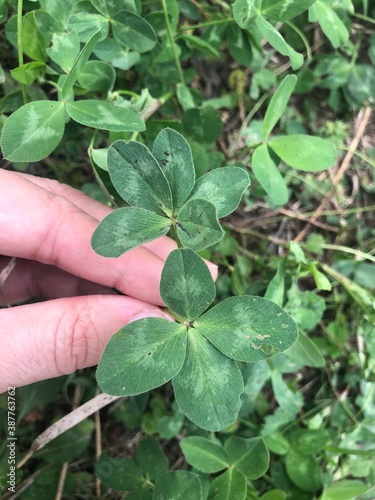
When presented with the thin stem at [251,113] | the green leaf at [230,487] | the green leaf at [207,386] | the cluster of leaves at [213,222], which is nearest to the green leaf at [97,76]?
the cluster of leaves at [213,222]

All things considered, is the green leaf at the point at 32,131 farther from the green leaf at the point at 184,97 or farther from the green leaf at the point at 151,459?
the green leaf at the point at 151,459

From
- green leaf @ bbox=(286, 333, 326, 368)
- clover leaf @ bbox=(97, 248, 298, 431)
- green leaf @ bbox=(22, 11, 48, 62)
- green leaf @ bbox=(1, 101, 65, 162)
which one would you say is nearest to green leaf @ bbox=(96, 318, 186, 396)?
clover leaf @ bbox=(97, 248, 298, 431)

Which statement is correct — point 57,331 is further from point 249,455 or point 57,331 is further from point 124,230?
point 249,455

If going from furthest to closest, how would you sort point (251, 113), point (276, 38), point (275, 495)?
point (251, 113)
point (275, 495)
point (276, 38)

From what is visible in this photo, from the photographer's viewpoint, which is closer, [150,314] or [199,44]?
[150,314]

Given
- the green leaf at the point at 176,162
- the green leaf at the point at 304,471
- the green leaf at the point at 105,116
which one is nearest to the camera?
the green leaf at the point at 176,162

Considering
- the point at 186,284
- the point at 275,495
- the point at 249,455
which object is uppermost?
the point at 186,284

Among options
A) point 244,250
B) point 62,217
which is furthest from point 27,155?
point 244,250

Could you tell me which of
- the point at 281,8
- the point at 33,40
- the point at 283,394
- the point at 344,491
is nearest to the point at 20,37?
the point at 33,40
